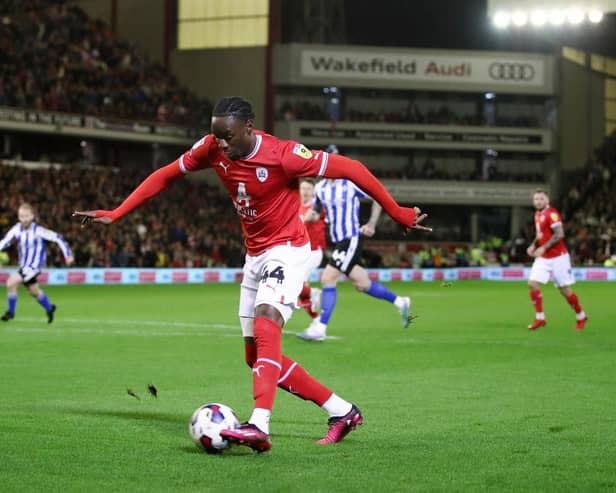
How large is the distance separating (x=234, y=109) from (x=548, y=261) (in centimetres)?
1221

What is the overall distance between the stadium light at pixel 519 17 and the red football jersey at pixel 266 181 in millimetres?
32853

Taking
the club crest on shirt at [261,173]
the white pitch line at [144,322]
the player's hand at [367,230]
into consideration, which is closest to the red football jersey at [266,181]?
the club crest on shirt at [261,173]

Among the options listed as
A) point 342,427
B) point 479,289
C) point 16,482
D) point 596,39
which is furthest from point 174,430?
point 596,39

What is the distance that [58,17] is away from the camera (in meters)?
52.7

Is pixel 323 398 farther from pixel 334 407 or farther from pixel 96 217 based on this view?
pixel 96 217

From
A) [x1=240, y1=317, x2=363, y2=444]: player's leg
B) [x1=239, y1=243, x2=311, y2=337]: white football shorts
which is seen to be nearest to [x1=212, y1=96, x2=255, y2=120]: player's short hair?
[x1=239, y1=243, x2=311, y2=337]: white football shorts

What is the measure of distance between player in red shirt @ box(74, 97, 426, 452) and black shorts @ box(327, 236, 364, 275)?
779 cm

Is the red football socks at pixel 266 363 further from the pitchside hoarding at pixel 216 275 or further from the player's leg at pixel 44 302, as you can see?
the pitchside hoarding at pixel 216 275

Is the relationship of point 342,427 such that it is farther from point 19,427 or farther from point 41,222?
point 41,222

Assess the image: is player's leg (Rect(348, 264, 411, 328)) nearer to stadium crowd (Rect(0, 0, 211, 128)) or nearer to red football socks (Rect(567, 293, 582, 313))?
red football socks (Rect(567, 293, 582, 313))

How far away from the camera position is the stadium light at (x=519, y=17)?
39.2 meters

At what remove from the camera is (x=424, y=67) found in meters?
61.8

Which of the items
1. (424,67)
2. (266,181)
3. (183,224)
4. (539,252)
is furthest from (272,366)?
(424,67)

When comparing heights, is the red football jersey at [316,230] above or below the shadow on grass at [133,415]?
above
